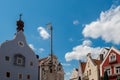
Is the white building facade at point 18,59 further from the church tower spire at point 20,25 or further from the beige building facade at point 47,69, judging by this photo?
the beige building facade at point 47,69

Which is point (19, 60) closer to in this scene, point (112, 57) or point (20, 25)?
point (20, 25)

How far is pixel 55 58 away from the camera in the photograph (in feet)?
309

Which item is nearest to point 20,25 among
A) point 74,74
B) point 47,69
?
point 74,74

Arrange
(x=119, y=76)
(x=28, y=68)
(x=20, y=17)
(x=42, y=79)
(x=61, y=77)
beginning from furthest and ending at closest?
(x=61, y=77)
(x=42, y=79)
(x=20, y=17)
(x=28, y=68)
(x=119, y=76)

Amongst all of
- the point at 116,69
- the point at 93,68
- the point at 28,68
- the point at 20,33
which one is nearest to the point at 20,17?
the point at 20,33

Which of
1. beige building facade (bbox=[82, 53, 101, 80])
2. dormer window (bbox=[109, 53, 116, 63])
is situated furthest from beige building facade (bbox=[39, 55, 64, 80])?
dormer window (bbox=[109, 53, 116, 63])

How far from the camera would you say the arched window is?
57969mm

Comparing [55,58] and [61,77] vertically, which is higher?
[55,58]

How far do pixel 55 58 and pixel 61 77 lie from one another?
7085mm

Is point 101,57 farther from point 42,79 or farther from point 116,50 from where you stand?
point 42,79

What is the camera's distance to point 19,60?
58.8 m

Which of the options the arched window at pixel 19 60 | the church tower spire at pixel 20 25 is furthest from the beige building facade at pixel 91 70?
the church tower spire at pixel 20 25

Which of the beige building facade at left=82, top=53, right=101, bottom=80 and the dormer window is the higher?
the dormer window

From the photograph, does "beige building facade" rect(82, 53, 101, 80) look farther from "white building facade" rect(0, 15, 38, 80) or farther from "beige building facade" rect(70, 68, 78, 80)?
"white building facade" rect(0, 15, 38, 80)
